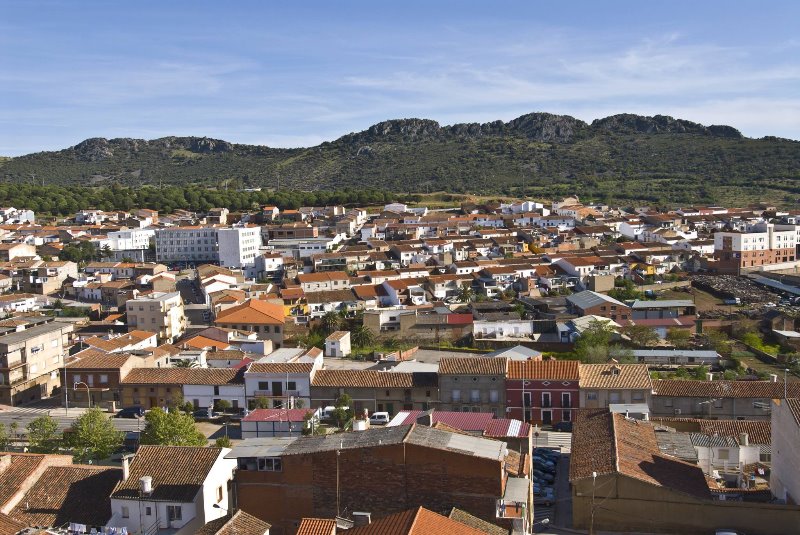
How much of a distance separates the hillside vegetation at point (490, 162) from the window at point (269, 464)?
88524 millimetres

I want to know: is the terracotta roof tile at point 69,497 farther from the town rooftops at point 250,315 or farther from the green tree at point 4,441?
the town rooftops at point 250,315

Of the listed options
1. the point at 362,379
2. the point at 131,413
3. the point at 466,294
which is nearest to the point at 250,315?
the point at 131,413

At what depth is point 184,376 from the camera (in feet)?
96.5

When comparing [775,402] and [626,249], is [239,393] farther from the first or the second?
[626,249]

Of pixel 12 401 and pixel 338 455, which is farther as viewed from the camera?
pixel 12 401

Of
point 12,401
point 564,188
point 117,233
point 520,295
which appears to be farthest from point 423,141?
point 12,401

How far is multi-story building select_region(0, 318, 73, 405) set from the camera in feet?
103

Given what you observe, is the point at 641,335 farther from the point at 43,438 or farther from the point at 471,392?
the point at 43,438

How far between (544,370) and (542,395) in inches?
32.9

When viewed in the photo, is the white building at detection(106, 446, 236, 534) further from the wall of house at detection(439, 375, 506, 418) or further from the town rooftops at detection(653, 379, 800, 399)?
the town rooftops at detection(653, 379, 800, 399)

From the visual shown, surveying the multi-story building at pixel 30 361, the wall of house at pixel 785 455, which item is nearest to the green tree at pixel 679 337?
the wall of house at pixel 785 455

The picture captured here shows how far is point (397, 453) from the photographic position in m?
15.2

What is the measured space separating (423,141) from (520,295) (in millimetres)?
104256

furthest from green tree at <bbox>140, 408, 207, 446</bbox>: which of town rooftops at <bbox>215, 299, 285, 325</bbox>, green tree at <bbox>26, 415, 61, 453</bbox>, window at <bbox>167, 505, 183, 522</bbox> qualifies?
town rooftops at <bbox>215, 299, 285, 325</bbox>
